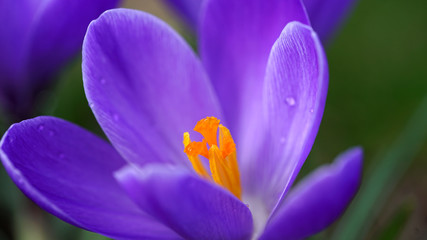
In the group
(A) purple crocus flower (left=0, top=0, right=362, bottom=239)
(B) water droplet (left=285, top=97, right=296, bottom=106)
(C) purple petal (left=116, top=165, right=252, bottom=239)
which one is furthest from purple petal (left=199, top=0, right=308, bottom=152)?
(C) purple petal (left=116, top=165, right=252, bottom=239)

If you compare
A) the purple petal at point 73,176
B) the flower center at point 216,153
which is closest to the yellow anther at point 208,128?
the flower center at point 216,153

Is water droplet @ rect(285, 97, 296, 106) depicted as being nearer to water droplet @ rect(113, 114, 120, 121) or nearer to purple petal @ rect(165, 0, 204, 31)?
water droplet @ rect(113, 114, 120, 121)

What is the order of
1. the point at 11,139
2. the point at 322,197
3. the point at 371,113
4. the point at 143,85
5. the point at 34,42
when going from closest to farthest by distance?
the point at 322,197 → the point at 11,139 → the point at 143,85 → the point at 34,42 → the point at 371,113

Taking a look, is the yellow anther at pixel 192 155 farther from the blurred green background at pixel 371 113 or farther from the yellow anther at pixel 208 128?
the blurred green background at pixel 371 113

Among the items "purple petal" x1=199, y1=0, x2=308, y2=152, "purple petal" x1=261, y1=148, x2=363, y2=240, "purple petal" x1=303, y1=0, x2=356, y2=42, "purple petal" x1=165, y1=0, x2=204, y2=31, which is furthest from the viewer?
"purple petal" x1=165, y1=0, x2=204, y2=31


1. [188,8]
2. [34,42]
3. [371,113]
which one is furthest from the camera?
[371,113]

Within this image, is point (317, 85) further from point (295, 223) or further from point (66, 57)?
point (66, 57)

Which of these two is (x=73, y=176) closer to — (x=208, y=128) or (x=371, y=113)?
(x=208, y=128)

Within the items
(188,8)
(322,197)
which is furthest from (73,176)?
(188,8)
